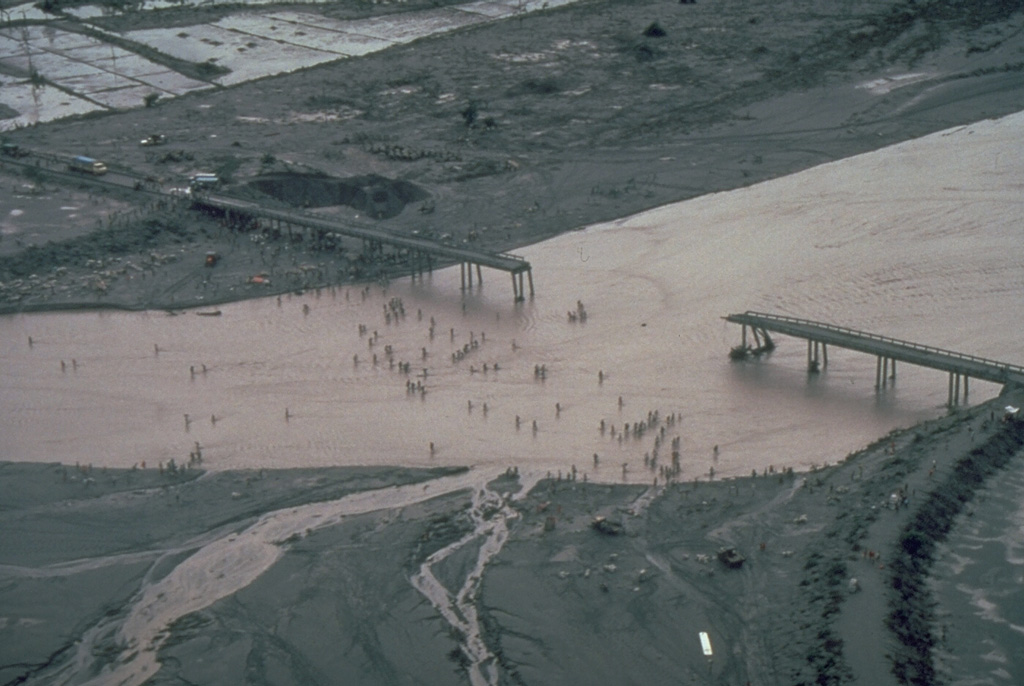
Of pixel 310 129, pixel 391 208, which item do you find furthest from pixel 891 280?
pixel 310 129

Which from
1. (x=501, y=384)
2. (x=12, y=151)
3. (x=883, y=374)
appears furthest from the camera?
(x=12, y=151)

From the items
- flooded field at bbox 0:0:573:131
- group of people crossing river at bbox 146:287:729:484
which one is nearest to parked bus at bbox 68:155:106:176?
flooded field at bbox 0:0:573:131

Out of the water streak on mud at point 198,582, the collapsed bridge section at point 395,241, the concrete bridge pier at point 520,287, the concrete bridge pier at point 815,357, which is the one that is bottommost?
the water streak on mud at point 198,582

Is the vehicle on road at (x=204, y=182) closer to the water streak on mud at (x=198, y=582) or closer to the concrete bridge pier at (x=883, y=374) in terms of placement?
the water streak on mud at (x=198, y=582)

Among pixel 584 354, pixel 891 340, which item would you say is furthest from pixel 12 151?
pixel 891 340

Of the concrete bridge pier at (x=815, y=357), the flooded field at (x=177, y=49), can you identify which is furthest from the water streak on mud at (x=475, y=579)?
the flooded field at (x=177, y=49)

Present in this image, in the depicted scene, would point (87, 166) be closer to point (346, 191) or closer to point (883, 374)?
point (346, 191)

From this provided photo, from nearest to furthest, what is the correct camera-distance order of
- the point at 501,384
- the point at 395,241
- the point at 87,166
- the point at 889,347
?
1. the point at 889,347
2. the point at 501,384
3. the point at 395,241
4. the point at 87,166
